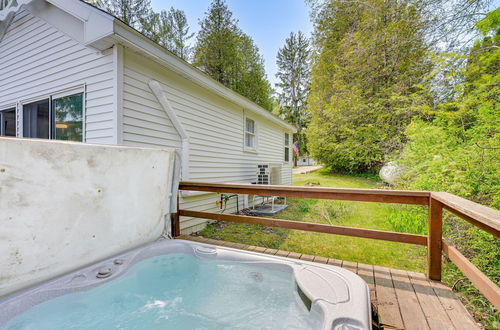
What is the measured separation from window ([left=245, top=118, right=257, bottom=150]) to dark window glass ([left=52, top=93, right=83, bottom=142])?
3.90 meters

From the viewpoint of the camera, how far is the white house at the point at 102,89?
120 inches

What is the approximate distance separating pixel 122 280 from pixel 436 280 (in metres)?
2.60

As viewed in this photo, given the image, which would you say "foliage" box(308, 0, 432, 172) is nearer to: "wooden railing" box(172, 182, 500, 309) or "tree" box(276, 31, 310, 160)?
"wooden railing" box(172, 182, 500, 309)

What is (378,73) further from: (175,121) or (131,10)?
(131,10)

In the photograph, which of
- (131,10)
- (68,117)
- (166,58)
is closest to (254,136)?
(166,58)

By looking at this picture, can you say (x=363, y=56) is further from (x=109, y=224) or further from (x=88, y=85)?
(x=109, y=224)

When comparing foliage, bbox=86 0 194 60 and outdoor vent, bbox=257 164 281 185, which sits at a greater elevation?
foliage, bbox=86 0 194 60

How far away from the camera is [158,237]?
7.91 feet

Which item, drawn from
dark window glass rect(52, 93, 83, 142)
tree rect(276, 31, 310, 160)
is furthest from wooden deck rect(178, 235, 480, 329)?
tree rect(276, 31, 310, 160)

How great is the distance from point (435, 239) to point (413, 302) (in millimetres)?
640

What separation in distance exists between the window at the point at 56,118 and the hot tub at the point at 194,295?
8.28 feet

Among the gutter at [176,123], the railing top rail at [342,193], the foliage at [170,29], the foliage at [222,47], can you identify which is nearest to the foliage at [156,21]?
the foliage at [170,29]

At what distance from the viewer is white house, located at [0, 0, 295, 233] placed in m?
3.05

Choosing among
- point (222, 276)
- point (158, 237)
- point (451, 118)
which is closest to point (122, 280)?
point (158, 237)
